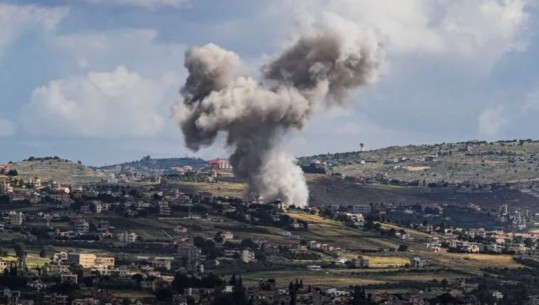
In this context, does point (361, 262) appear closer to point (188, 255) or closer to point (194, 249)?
point (194, 249)

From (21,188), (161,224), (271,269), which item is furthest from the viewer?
(21,188)

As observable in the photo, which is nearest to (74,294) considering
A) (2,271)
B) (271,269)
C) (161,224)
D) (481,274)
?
(2,271)

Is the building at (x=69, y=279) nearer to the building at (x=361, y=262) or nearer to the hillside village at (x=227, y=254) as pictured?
the hillside village at (x=227, y=254)

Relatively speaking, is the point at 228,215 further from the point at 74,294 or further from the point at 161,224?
the point at 74,294

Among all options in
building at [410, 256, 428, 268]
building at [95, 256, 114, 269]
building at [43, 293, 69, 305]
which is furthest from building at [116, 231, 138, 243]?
building at [43, 293, 69, 305]

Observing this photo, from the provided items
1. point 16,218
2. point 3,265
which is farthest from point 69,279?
point 16,218

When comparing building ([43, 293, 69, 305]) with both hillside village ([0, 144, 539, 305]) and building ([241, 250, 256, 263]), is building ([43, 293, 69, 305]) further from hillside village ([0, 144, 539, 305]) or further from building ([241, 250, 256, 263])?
building ([241, 250, 256, 263])

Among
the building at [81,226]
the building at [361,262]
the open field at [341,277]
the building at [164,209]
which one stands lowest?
the open field at [341,277]

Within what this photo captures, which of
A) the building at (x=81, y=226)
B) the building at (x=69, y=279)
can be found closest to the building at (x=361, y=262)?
the building at (x=81, y=226)
